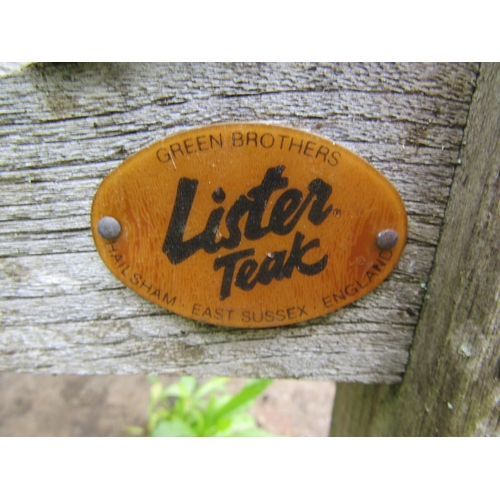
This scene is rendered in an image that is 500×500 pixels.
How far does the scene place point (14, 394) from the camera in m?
1.94

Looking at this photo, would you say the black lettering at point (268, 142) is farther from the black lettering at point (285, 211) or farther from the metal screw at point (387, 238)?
the metal screw at point (387, 238)

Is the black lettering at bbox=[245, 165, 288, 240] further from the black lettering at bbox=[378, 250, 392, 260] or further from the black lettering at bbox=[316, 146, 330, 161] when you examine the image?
the black lettering at bbox=[378, 250, 392, 260]

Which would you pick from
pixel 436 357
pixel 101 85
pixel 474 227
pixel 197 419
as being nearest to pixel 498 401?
pixel 436 357

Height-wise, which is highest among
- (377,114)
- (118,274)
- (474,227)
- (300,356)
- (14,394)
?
(377,114)

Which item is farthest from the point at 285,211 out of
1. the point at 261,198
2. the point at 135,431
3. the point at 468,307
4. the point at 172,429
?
the point at 135,431

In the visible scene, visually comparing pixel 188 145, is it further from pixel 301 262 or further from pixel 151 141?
pixel 301 262

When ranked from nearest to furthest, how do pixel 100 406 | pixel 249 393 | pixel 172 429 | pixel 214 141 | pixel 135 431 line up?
pixel 214 141, pixel 249 393, pixel 172 429, pixel 135 431, pixel 100 406

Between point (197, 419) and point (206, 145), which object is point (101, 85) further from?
point (197, 419)

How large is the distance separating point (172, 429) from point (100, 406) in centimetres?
58

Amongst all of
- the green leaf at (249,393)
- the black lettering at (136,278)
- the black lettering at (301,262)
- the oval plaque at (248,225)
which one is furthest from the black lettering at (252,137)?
the green leaf at (249,393)

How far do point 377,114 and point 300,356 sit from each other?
37 cm

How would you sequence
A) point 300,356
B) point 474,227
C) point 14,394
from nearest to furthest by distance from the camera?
point 474,227
point 300,356
point 14,394

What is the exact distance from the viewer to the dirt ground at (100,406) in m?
1.82

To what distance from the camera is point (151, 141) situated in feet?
1.56
